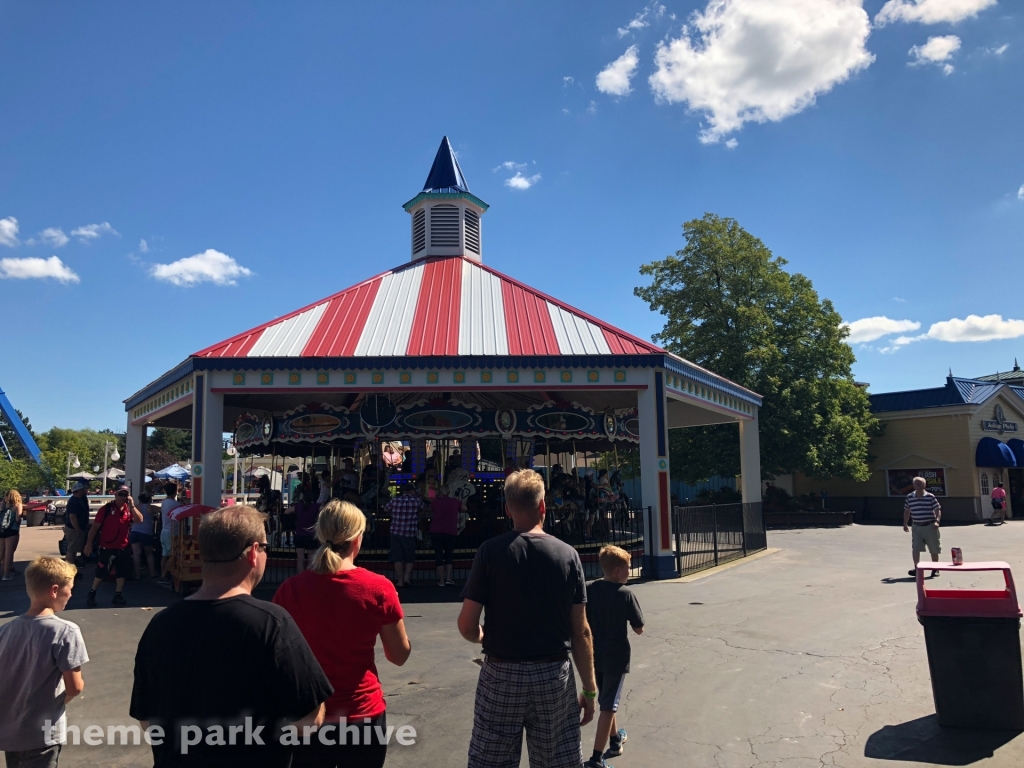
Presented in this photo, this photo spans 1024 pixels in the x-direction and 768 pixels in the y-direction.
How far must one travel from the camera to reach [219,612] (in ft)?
7.91

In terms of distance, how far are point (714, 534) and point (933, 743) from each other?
32.7 ft

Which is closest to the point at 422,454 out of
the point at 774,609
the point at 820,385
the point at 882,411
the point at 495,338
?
the point at 495,338

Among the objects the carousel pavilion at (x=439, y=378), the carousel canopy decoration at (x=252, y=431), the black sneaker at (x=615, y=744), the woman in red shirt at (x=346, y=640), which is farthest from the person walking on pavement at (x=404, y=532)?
the woman in red shirt at (x=346, y=640)

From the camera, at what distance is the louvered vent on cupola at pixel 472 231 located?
2031 cm

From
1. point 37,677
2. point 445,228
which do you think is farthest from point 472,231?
point 37,677

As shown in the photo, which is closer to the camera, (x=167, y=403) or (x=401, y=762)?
(x=401, y=762)

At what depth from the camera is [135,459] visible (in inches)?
770

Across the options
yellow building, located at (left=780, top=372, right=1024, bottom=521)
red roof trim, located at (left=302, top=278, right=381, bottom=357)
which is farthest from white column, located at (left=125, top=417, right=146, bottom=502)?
yellow building, located at (left=780, top=372, right=1024, bottom=521)

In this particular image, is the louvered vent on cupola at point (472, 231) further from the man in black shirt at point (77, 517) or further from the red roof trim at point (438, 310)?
the man in black shirt at point (77, 517)

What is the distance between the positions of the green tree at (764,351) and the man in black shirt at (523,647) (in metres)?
26.2

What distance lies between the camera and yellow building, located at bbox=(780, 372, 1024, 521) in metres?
29.6

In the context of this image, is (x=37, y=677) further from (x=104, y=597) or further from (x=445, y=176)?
(x=445, y=176)

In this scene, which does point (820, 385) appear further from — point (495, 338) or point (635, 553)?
point (495, 338)

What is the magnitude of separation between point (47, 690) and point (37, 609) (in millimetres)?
393
